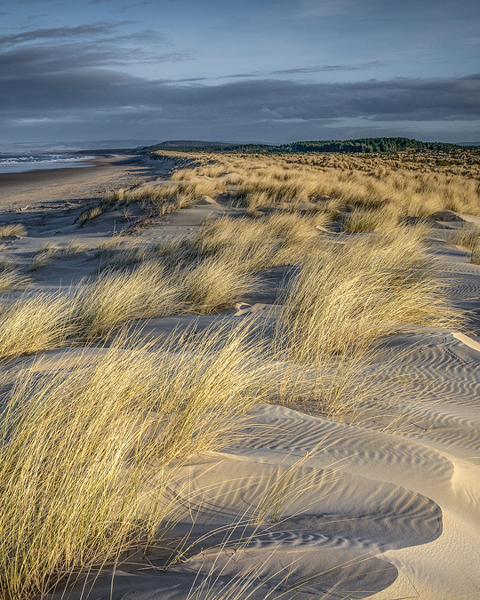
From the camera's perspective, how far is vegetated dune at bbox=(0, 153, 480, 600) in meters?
1.44

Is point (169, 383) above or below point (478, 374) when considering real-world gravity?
above

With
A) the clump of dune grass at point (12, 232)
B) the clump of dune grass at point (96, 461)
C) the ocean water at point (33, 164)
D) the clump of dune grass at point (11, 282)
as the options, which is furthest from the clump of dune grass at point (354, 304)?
the ocean water at point (33, 164)

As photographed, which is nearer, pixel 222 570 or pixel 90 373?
pixel 222 570

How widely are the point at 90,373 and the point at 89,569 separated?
4.59ft

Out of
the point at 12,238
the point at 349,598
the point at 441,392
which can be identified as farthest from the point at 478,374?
the point at 12,238

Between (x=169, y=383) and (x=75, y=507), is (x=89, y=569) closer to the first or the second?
(x=75, y=507)

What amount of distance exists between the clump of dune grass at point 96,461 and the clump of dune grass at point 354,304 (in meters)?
1.17

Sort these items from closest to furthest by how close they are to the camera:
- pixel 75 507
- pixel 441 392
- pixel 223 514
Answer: pixel 75 507 → pixel 223 514 → pixel 441 392

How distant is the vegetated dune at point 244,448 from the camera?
144 centimetres

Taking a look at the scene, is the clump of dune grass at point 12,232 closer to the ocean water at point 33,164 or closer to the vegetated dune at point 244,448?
the vegetated dune at point 244,448

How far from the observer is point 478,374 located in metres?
3.51

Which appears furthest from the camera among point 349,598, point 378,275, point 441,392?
point 378,275

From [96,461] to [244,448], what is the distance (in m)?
0.81

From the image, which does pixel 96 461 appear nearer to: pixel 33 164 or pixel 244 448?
pixel 244 448
